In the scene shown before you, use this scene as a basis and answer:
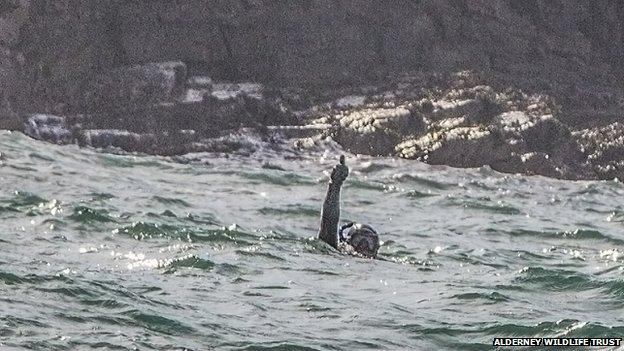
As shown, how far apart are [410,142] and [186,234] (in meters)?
14.2

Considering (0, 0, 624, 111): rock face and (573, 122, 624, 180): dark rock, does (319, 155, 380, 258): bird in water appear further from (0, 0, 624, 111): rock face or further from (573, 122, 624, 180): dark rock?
(0, 0, 624, 111): rock face

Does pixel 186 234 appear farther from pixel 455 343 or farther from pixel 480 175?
pixel 480 175

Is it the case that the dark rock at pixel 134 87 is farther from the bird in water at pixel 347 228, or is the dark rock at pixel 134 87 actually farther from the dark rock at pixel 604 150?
the bird in water at pixel 347 228

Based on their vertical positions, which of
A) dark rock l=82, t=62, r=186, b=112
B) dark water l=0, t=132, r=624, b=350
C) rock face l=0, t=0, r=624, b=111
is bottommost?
dark water l=0, t=132, r=624, b=350

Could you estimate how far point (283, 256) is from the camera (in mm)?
21344

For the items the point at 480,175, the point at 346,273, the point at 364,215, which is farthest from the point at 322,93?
the point at 346,273

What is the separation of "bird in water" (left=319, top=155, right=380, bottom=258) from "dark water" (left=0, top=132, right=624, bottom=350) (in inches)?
12.8

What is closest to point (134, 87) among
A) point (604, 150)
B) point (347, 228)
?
point (604, 150)

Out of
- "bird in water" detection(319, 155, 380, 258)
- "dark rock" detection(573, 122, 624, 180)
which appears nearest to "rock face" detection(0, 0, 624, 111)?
"dark rock" detection(573, 122, 624, 180)

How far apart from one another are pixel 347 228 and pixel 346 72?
61.3ft

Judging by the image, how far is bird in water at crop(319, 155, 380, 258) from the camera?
71.2 feet

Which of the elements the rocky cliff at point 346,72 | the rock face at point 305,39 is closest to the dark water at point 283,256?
the rocky cliff at point 346,72

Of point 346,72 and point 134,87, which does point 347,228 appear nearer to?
point 134,87

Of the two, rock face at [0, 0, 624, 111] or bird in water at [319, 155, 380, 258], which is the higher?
rock face at [0, 0, 624, 111]
